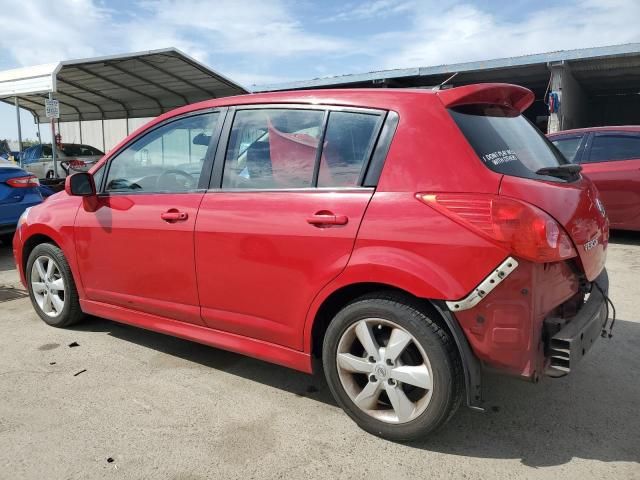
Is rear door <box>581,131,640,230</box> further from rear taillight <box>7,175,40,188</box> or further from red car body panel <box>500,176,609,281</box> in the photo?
rear taillight <box>7,175,40,188</box>

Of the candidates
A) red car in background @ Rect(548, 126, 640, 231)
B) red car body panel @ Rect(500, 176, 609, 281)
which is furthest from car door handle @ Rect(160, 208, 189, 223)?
red car in background @ Rect(548, 126, 640, 231)

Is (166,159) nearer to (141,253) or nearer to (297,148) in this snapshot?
(141,253)

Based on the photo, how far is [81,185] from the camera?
3.57 m

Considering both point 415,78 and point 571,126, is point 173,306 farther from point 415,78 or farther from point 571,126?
point 571,126

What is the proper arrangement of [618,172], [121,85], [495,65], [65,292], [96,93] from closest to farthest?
[65,292] → [618,172] → [495,65] → [121,85] → [96,93]

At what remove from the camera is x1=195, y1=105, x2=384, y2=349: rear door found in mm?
2559

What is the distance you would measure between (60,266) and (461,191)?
10.2 ft

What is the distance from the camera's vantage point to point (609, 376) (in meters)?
3.20

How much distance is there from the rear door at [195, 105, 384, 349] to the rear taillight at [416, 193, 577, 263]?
0.48 meters

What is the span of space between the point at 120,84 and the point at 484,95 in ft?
52.4

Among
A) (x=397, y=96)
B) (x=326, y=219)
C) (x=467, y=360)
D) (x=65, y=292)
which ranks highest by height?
(x=397, y=96)

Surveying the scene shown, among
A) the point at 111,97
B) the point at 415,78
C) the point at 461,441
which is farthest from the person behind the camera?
the point at 111,97

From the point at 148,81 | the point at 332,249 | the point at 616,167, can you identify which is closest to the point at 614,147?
the point at 616,167

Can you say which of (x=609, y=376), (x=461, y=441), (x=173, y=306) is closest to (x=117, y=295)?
(x=173, y=306)
